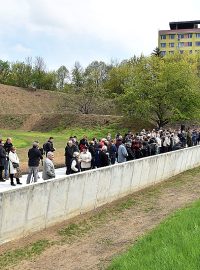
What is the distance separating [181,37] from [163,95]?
8491 centimetres

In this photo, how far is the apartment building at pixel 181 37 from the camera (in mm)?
126188

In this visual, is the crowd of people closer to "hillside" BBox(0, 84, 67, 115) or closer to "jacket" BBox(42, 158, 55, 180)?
"jacket" BBox(42, 158, 55, 180)

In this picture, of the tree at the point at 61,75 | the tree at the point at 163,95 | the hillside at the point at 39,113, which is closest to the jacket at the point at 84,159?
the tree at the point at 163,95

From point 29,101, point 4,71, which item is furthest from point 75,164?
point 4,71

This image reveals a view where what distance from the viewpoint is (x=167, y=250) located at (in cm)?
834

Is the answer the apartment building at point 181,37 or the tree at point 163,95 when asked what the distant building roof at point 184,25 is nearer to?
the apartment building at point 181,37

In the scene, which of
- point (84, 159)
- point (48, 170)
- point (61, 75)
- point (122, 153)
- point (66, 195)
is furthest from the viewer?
point (61, 75)

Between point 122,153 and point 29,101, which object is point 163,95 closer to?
point 122,153

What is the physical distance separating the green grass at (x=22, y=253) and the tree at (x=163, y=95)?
122 feet

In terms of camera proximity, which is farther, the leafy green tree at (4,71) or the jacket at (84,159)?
the leafy green tree at (4,71)

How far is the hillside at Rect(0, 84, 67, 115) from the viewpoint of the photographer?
6894 centimetres

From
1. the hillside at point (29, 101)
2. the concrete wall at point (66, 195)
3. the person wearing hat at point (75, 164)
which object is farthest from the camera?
the hillside at point (29, 101)

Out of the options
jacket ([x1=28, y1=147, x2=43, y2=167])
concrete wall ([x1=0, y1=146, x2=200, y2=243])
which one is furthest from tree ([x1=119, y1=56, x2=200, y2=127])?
jacket ([x1=28, y1=147, x2=43, y2=167])

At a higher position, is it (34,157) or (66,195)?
(34,157)
